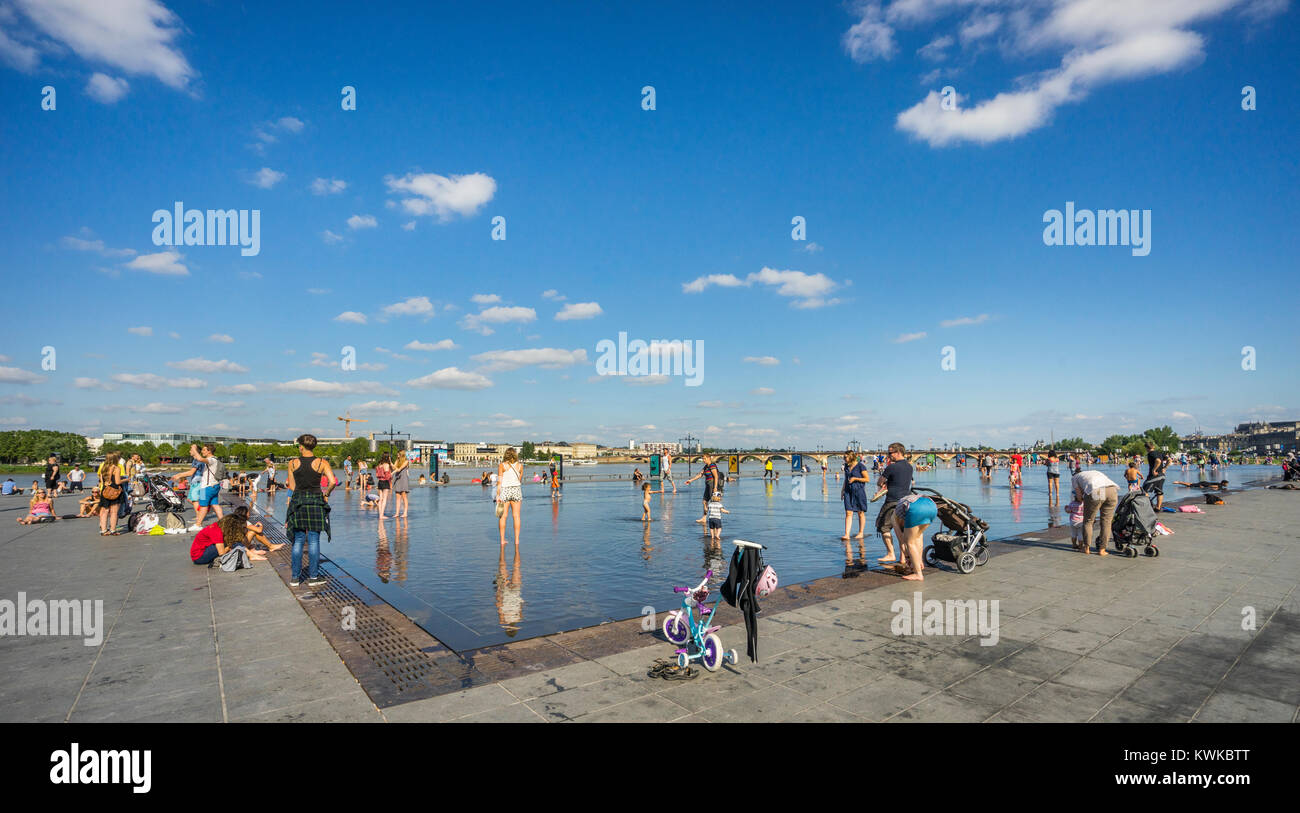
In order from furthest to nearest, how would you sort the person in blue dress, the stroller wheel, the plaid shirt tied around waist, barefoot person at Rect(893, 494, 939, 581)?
the person in blue dress
the stroller wheel
barefoot person at Rect(893, 494, 939, 581)
the plaid shirt tied around waist

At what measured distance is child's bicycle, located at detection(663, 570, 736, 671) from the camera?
16.3 ft

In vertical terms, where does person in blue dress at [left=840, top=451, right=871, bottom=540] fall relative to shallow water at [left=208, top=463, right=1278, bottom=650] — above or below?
above

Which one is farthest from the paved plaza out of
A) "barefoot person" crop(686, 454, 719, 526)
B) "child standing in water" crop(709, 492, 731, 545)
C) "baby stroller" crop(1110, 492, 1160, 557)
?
"barefoot person" crop(686, 454, 719, 526)

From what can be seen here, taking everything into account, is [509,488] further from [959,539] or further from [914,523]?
[959,539]

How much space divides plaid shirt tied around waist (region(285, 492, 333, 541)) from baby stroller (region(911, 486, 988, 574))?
9107 millimetres

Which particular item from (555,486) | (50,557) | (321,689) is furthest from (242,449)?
(321,689)

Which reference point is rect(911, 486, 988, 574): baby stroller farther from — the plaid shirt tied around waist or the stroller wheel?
the plaid shirt tied around waist

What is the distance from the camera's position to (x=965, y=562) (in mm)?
9102

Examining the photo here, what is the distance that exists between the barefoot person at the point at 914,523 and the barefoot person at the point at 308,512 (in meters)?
8.20

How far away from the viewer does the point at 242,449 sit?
154625 mm

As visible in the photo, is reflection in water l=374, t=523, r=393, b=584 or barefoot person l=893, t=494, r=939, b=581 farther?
reflection in water l=374, t=523, r=393, b=584

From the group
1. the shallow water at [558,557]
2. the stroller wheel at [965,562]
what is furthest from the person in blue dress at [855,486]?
the stroller wheel at [965,562]
